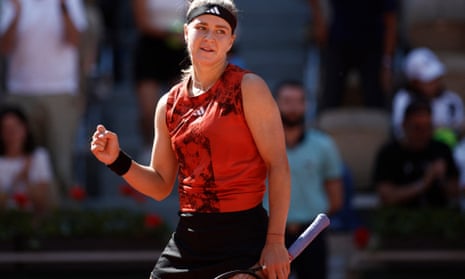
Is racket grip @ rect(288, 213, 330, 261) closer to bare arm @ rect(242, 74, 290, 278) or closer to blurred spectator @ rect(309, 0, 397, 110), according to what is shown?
bare arm @ rect(242, 74, 290, 278)

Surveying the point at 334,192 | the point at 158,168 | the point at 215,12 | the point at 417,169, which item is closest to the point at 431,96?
the point at 417,169

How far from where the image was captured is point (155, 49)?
1016 centimetres

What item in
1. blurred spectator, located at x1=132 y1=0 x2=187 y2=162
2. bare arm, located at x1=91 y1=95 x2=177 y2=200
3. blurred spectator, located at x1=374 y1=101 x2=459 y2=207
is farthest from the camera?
blurred spectator, located at x1=132 y1=0 x2=187 y2=162

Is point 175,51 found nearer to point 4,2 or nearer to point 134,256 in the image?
point 4,2

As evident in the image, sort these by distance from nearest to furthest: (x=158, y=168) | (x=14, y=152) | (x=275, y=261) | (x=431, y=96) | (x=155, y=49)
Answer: (x=275, y=261) < (x=158, y=168) < (x=14, y=152) < (x=431, y=96) < (x=155, y=49)

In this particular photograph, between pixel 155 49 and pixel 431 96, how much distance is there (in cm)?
244

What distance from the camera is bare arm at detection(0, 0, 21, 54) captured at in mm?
9359

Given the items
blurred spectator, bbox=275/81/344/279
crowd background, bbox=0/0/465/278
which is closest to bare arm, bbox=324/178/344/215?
blurred spectator, bbox=275/81/344/279

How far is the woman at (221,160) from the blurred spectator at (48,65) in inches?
181

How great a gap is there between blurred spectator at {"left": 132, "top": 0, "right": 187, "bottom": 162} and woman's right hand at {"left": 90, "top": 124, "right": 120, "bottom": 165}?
5.25m

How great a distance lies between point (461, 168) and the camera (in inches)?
352

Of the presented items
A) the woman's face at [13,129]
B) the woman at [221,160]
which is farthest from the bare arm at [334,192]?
the woman at [221,160]

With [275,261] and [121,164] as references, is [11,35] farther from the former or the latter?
[275,261]

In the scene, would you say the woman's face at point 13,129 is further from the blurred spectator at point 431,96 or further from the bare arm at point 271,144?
the bare arm at point 271,144
